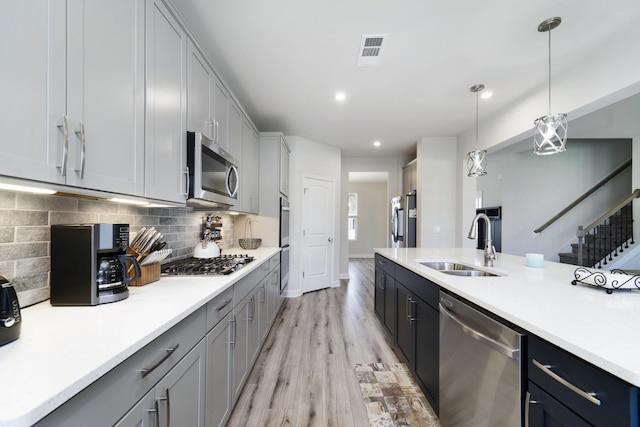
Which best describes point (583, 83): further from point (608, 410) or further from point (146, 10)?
point (146, 10)

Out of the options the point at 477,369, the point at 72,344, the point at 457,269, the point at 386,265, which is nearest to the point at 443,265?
the point at 457,269

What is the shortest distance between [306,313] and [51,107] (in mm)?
3344

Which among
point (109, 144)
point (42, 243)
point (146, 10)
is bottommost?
point (42, 243)

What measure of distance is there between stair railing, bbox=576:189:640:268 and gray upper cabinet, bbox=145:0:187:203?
18.6ft

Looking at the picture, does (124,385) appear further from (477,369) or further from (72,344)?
(477,369)

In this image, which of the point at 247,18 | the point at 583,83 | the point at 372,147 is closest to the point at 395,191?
the point at 372,147

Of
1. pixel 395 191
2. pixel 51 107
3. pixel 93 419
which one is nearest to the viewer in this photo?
pixel 93 419

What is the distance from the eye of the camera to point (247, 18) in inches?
77.9

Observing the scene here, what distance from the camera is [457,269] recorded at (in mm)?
2367

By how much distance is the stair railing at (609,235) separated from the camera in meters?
4.52

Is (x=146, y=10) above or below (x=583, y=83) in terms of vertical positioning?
below

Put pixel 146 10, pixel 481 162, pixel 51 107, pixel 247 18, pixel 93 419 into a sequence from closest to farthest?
pixel 93 419, pixel 51 107, pixel 146 10, pixel 247 18, pixel 481 162

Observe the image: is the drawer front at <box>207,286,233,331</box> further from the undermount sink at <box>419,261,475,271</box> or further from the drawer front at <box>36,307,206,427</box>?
the undermount sink at <box>419,261,475,271</box>

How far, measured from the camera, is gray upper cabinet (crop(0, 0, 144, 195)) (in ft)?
2.49
